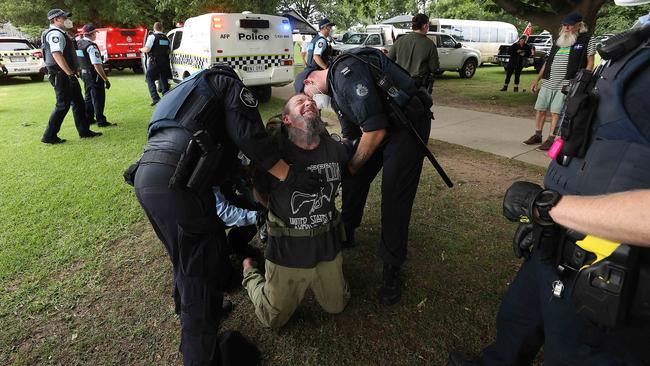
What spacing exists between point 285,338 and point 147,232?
6.06 ft

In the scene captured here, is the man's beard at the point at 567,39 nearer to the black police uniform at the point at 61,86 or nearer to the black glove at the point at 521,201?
the black glove at the point at 521,201

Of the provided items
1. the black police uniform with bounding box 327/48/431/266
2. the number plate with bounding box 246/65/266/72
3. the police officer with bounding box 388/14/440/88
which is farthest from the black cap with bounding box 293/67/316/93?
the number plate with bounding box 246/65/266/72

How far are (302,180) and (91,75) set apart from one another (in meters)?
6.42

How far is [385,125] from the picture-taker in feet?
7.03

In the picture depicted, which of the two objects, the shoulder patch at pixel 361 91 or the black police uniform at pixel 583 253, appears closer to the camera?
the black police uniform at pixel 583 253

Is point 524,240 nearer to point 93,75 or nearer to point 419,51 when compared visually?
point 419,51

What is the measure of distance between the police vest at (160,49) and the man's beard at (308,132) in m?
8.29

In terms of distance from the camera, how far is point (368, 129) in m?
2.13

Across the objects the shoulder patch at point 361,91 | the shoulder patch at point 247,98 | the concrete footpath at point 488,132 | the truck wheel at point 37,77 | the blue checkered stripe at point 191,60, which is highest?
the blue checkered stripe at point 191,60

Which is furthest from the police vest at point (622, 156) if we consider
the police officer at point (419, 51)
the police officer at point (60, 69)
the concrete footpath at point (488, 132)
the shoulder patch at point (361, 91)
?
the police officer at point (60, 69)

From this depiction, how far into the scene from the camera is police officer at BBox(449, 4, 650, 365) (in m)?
0.97

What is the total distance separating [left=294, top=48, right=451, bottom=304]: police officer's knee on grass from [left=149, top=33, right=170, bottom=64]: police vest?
25.7ft

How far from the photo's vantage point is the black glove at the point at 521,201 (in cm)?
120

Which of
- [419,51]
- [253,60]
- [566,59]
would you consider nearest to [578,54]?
[566,59]
